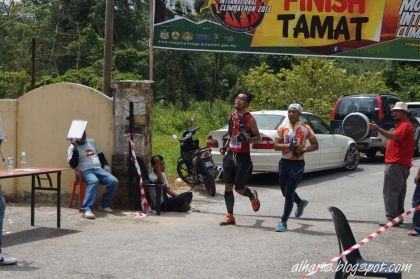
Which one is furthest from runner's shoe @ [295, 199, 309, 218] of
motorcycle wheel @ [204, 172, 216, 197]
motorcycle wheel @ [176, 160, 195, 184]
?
motorcycle wheel @ [176, 160, 195, 184]

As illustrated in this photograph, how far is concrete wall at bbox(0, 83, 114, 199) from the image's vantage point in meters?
10.6

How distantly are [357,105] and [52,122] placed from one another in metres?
9.32

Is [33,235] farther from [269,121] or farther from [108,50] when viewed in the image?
[269,121]

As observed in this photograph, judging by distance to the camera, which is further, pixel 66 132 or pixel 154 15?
pixel 154 15

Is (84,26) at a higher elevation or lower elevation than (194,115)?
higher

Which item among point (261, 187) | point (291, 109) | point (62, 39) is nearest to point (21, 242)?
point (291, 109)

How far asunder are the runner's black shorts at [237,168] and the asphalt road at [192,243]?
65 centimetres

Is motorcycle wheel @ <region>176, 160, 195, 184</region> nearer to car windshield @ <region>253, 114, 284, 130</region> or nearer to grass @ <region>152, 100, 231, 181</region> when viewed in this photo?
car windshield @ <region>253, 114, 284, 130</region>

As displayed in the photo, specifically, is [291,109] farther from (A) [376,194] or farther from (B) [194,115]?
(B) [194,115]

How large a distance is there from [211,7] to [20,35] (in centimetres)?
4054

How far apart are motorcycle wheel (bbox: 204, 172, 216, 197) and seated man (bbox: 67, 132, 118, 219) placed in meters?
2.44

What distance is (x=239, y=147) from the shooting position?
9055 millimetres

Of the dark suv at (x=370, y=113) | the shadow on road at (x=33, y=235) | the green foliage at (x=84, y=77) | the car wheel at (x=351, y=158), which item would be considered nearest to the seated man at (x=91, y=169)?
the shadow on road at (x=33, y=235)

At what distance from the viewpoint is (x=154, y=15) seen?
11.9 meters
